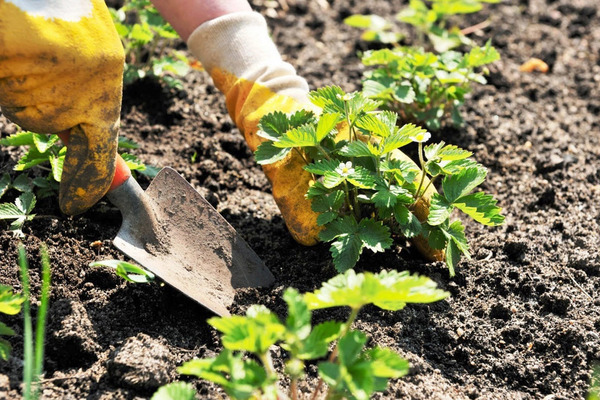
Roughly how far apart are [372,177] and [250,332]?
2.39 ft

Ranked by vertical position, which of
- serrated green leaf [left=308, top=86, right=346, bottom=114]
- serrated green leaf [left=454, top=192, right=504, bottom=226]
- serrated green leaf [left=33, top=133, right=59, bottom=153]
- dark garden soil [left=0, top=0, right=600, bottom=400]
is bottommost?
dark garden soil [left=0, top=0, right=600, bottom=400]

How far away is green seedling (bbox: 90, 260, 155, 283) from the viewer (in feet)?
6.19

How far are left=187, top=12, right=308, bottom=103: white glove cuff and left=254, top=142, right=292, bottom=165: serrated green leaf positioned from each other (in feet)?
1.06

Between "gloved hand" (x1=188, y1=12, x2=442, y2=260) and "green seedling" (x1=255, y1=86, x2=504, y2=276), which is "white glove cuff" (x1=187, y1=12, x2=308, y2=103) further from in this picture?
"green seedling" (x1=255, y1=86, x2=504, y2=276)

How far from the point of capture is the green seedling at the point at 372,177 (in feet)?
6.40

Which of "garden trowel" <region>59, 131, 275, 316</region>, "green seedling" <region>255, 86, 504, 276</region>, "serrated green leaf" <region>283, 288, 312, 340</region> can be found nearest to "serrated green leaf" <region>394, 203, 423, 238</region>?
"green seedling" <region>255, 86, 504, 276</region>

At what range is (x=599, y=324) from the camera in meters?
2.03

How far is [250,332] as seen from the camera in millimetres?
1408

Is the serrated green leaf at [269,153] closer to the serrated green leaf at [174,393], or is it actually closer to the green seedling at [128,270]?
the green seedling at [128,270]

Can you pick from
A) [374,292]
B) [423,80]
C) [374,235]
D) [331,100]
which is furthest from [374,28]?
[374,292]

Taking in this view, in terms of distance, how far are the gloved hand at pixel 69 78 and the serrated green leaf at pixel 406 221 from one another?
0.85 meters

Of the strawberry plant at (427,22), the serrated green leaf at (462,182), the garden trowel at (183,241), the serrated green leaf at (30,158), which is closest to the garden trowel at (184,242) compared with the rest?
the garden trowel at (183,241)

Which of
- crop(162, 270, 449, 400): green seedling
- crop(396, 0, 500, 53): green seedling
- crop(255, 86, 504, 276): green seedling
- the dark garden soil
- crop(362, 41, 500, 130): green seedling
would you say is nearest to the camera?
crop(162, 270, 449, 400): green seedling

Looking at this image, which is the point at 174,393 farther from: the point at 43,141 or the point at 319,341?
the point at 43,141
